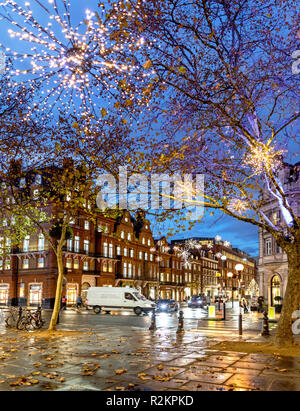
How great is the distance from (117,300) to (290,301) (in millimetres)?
25468

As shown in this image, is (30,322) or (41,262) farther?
(41,262)

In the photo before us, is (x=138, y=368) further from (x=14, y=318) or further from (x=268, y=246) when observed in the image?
(x=268, y=246)

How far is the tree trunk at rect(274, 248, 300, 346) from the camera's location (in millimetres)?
13156

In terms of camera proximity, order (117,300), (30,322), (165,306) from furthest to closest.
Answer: (165,306) → (117,300) → (30,322)

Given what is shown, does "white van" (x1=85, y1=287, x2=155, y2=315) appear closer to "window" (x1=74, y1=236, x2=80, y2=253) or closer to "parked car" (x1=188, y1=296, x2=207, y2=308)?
"window" (x1=74, y1=236, x2=80, y2=253)

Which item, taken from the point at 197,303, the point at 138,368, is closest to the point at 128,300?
the point at 197,303

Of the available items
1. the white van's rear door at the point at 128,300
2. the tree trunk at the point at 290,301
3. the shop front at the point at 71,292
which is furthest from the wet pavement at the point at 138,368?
the shop front at the point at 71,292

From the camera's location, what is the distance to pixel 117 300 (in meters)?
36.7

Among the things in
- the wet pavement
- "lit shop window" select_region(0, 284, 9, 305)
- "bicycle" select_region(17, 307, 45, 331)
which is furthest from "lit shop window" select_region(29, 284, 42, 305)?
the wet pavement

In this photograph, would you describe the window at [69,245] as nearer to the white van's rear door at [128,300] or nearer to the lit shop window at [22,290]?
the lit shop window at [22,290]

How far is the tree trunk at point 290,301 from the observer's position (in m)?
13.2

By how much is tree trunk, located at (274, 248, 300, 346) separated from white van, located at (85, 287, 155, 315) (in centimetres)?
2309
